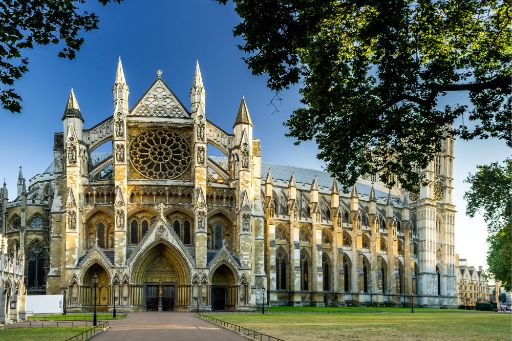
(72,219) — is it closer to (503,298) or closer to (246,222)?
→ (246,222)

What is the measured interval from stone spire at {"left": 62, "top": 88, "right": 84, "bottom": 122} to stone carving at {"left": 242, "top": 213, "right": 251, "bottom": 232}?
18.0 metres

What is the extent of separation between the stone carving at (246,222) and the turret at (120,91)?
15000 millimetres

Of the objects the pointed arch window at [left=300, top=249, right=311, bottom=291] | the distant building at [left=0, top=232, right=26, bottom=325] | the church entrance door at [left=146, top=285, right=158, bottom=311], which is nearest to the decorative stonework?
the church entrance door at [left=146, top=285, right=158, bottom=311]

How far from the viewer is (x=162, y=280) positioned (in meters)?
61.1

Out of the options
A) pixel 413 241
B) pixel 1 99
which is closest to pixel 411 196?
pixel 413 241

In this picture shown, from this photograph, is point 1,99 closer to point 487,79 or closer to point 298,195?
point 487,79

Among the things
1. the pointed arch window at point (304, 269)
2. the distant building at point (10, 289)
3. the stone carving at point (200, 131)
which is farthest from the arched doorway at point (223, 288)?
the pointed arch window at point (304, 269)

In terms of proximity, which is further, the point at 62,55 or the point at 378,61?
the point at 378,61

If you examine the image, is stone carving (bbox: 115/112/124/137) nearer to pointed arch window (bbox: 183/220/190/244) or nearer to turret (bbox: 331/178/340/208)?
pointed arch window (bbox: 183/220/190/244)

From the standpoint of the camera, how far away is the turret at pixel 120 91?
202 ft

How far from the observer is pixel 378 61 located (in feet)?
72.5

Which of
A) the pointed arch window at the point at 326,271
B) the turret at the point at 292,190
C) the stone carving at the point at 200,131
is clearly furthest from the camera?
the pointed arch window at the point at 326,271

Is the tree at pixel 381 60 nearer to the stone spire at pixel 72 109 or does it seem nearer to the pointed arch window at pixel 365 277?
the stone spire at pixel 72 109

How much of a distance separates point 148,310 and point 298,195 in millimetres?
31906
